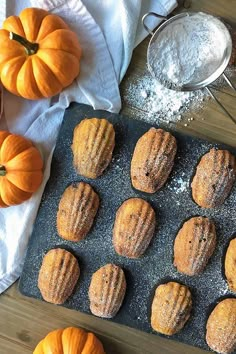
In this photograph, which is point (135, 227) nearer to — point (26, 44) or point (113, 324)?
point (113, 324)

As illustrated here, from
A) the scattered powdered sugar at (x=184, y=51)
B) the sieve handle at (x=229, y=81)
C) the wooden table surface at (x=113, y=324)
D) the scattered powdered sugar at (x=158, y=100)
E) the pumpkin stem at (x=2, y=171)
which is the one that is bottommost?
the wooden table surface at (x=113, y=324)

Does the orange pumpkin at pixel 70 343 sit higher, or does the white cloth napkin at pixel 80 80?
the white cloth napkin at pixel 80 80

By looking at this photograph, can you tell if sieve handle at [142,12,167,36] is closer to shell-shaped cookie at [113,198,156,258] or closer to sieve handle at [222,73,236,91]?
sieve handle at [222,73,236,91]

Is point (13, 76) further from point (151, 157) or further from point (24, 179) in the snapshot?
point (151, 157)

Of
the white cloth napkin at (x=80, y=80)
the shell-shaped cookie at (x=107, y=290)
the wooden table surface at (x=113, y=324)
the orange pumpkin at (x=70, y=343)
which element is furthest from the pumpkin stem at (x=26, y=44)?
the orange pumpkin at (x=70, y=343)

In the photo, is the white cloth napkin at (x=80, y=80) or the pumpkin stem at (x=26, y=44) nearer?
the pumpkin stem at (x=26, y=44)

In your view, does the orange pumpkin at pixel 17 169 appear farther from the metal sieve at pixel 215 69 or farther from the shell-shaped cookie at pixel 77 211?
the metal sieve at pixel 215 69

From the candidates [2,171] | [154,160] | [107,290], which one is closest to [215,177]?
[154,160]
